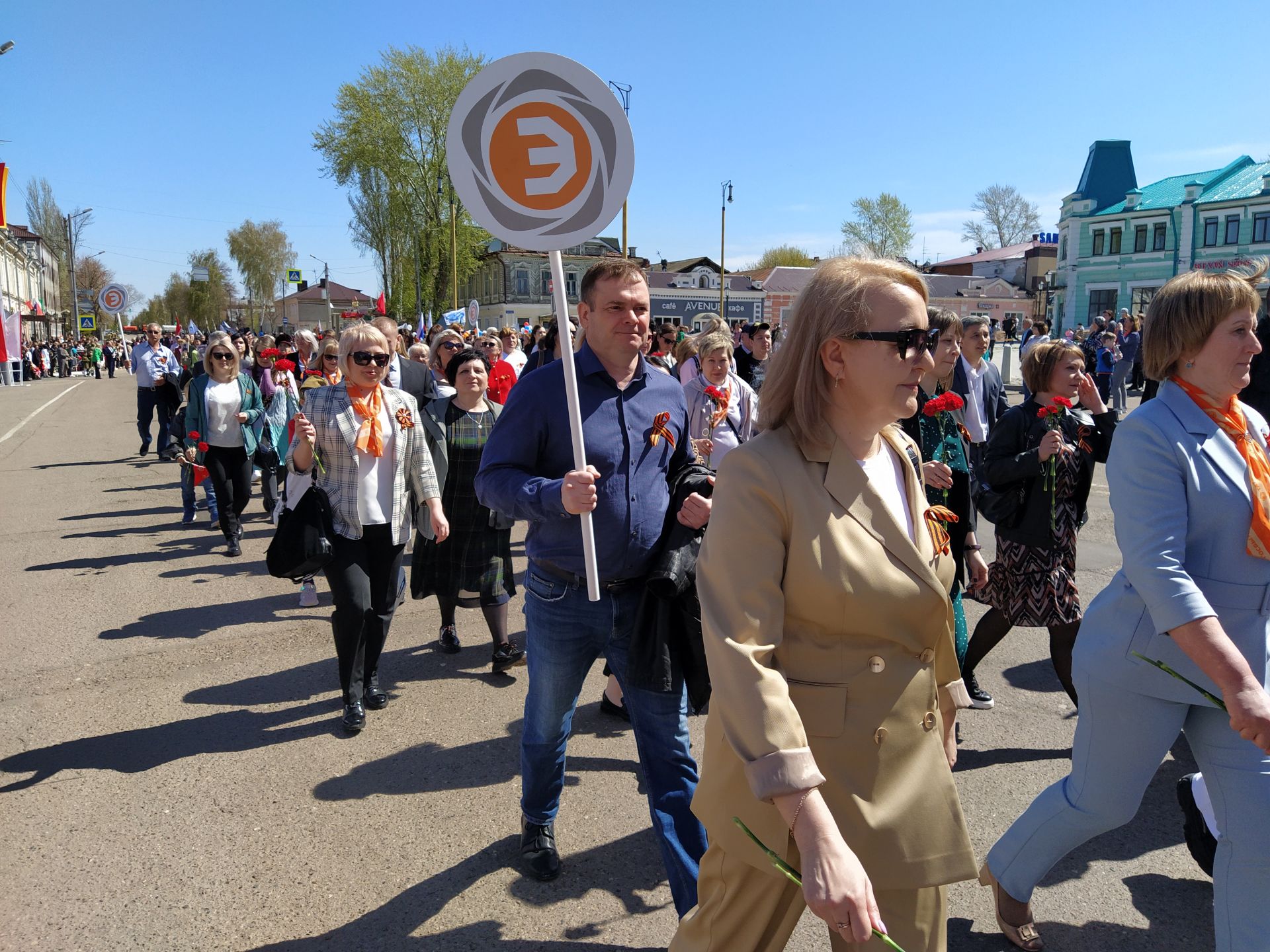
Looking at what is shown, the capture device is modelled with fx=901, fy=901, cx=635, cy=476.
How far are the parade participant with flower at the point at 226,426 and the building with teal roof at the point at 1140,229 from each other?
165 feet

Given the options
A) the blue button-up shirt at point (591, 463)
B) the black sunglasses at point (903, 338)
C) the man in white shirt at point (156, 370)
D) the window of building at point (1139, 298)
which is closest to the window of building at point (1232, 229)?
the window of building at point (1139, 298)

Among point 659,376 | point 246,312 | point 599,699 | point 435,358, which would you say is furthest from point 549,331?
point 246,312

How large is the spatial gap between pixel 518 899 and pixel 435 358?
17.9 ft

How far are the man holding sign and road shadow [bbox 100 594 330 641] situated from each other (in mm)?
3834

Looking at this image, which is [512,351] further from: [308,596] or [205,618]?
[205,618]

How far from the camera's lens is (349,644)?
4.35m

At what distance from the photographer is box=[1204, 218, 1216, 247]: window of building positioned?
1971 inches


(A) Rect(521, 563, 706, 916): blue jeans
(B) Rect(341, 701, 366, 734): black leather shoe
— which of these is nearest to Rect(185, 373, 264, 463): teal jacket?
(B) Rect(341, 701, 366, 734): black leather shoe

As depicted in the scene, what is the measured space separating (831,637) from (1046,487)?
A: 9.41 feet

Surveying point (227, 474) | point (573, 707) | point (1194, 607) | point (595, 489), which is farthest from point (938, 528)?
point (227, 474)

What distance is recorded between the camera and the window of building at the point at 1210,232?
50062 mm

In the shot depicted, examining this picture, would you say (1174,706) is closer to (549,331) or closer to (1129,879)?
(1129,879)

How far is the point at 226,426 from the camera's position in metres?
8.13

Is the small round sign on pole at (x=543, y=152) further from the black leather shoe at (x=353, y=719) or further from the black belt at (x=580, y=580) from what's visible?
the black leather shoe at (x=353, y=719)
